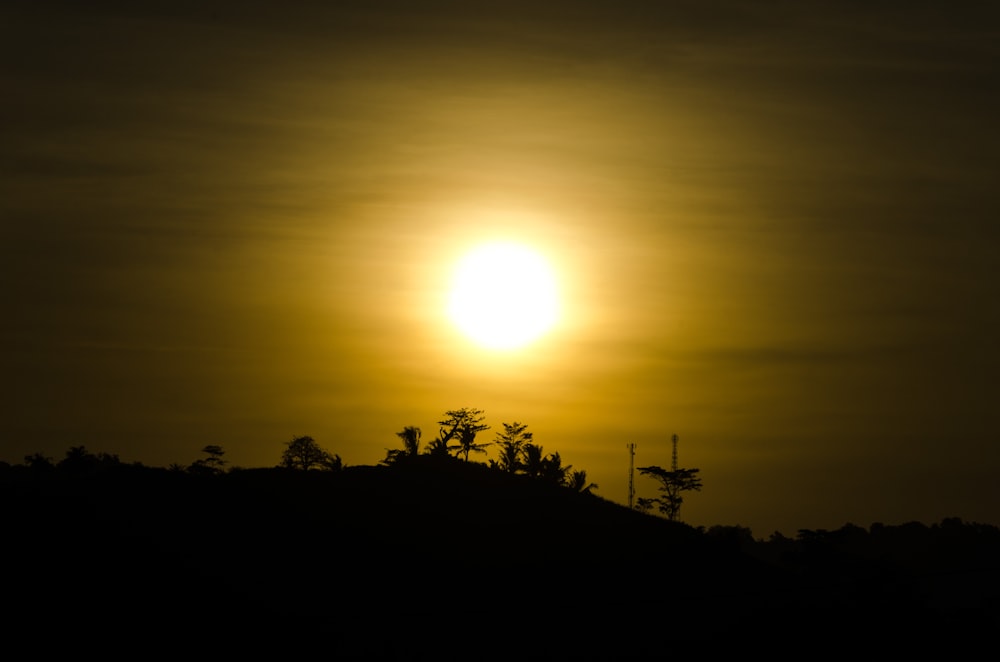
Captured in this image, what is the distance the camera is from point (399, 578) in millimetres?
94688

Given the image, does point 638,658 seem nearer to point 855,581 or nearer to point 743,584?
point 743,584

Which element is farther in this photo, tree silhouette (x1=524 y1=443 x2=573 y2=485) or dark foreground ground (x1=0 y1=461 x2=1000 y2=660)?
A: tree silhouette (x1=524 y1=443 x2=573 y2=485)

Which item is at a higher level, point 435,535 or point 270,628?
point 435,535

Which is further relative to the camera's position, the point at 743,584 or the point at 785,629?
the point at 743,584

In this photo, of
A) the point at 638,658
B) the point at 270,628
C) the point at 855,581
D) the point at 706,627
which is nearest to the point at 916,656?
the point at 855,581

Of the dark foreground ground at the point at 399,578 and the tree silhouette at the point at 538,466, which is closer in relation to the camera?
the dark foreground ground at the point at 399,578

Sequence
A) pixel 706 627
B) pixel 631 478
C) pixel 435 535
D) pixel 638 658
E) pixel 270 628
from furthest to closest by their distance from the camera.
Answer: pixel 631 478 → pixel 435 535 → pixel 706 627 → pixel 638 658 → pixel 270 628

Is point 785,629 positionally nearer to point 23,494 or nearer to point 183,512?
point 183,512

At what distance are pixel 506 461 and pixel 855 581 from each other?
169ft

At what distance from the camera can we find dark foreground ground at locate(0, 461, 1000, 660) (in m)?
80.7

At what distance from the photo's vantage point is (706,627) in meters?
96.4

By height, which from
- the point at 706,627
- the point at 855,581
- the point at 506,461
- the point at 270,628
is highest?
the point at 506,461

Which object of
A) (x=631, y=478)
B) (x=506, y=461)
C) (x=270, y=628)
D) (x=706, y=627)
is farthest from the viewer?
(x=631, y=478)

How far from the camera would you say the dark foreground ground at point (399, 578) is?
265 feet
